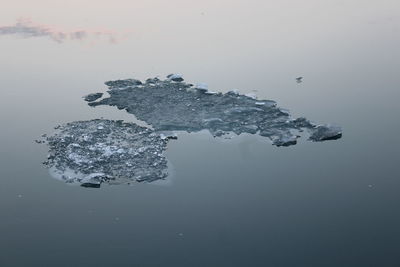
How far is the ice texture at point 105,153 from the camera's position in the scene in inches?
321

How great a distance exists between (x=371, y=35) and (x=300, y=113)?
17.4ft

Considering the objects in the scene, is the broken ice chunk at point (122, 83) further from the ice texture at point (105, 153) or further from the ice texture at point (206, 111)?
the ice texture at point (105, 153)

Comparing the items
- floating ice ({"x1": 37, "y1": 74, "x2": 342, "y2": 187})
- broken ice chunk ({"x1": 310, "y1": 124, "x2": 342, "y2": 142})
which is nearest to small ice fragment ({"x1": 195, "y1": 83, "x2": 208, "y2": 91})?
floating ice ({"x1": 37, "y1": 74, "x2": 342, "y2": 187})

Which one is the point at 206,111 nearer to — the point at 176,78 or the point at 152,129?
the point at 152,129

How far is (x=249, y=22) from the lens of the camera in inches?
591

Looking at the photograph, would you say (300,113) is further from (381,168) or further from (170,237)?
(170,237)

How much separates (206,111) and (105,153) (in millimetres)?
2498

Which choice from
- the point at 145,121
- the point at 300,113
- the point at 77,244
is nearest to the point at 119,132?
the point at 145,121

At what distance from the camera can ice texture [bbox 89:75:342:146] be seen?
931 cm

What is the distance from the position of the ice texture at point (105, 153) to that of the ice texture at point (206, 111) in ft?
2.17

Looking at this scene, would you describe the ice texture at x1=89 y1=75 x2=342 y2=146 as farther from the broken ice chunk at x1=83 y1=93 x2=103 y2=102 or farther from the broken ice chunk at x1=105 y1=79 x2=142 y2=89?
the broken ice chunk at x1=83 y1=93 x2=103 y2=102

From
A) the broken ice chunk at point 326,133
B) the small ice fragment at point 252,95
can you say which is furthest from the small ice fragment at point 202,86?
the broken ice chunk at point 326,133

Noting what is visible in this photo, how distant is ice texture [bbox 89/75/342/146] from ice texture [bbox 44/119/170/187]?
66cm

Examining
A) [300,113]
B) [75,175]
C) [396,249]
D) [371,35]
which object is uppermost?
[371,35]
